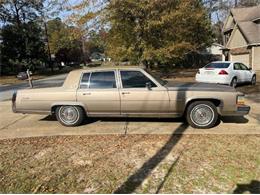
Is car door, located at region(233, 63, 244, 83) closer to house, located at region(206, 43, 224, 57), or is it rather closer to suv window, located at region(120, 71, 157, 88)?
suv window, located at region(120, 71, 157, 88)

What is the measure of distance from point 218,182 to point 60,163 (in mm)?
2599

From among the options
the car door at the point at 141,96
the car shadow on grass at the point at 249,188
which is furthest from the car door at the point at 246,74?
the car shadow on grass at the point at 249,188

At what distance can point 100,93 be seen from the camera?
7.55 metres

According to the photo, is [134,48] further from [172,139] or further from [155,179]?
[155,179]

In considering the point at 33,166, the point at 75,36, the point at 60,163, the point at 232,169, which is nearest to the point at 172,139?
the point at 232,169

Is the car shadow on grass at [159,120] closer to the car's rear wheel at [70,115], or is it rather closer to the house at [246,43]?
the car's rear wheel at [70,115]

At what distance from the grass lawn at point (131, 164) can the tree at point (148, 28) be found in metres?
13.9

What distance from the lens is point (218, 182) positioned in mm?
4398

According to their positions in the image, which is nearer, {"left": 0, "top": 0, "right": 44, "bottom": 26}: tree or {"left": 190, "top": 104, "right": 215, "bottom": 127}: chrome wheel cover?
{"left": 190, "top": 104, "right": 215, "bottom": 127}: chrome wheel cover

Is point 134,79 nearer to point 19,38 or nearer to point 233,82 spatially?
point 233,82

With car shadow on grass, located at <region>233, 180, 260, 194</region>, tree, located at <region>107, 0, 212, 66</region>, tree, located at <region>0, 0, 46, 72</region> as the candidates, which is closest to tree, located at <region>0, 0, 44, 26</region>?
tree, located at <region>0, 0, 46, 72</region>

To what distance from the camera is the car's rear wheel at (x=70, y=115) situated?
779 centimetres

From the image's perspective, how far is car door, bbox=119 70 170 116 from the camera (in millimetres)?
7285

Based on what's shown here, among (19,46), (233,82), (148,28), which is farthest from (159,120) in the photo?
(19,46)
